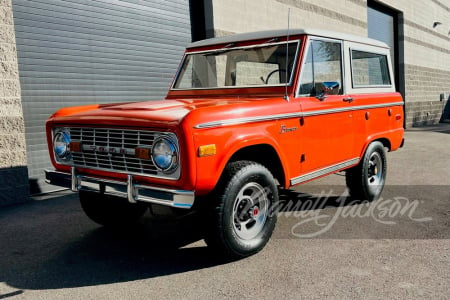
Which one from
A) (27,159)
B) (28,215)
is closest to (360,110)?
(28,215)

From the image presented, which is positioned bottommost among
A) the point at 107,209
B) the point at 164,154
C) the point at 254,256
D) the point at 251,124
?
the point at 254,256

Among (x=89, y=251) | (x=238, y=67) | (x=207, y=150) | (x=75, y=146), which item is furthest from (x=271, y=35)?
(x=89, y=251)

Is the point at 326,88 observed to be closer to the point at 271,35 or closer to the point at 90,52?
the point at 271,35

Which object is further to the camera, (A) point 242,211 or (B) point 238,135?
(A) point 242,211

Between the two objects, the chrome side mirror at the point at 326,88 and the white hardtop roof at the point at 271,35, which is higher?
the white hardtop roof at the point at 271,35

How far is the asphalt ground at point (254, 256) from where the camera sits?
298cm

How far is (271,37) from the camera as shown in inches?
169

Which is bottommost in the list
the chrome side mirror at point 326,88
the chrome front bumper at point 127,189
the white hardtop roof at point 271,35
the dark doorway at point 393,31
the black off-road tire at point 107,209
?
the black off-road tire at point 107,209

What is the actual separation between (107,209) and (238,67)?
6.67 feet

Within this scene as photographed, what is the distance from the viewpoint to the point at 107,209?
14.2 ft

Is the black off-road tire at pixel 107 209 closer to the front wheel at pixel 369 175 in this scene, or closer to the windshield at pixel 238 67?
the windshield at pixel 238 67

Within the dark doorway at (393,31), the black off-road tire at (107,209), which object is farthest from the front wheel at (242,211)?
the dark doorway at (393,31)

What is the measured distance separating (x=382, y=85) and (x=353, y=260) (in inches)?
112

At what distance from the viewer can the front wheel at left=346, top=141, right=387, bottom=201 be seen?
196 inches
